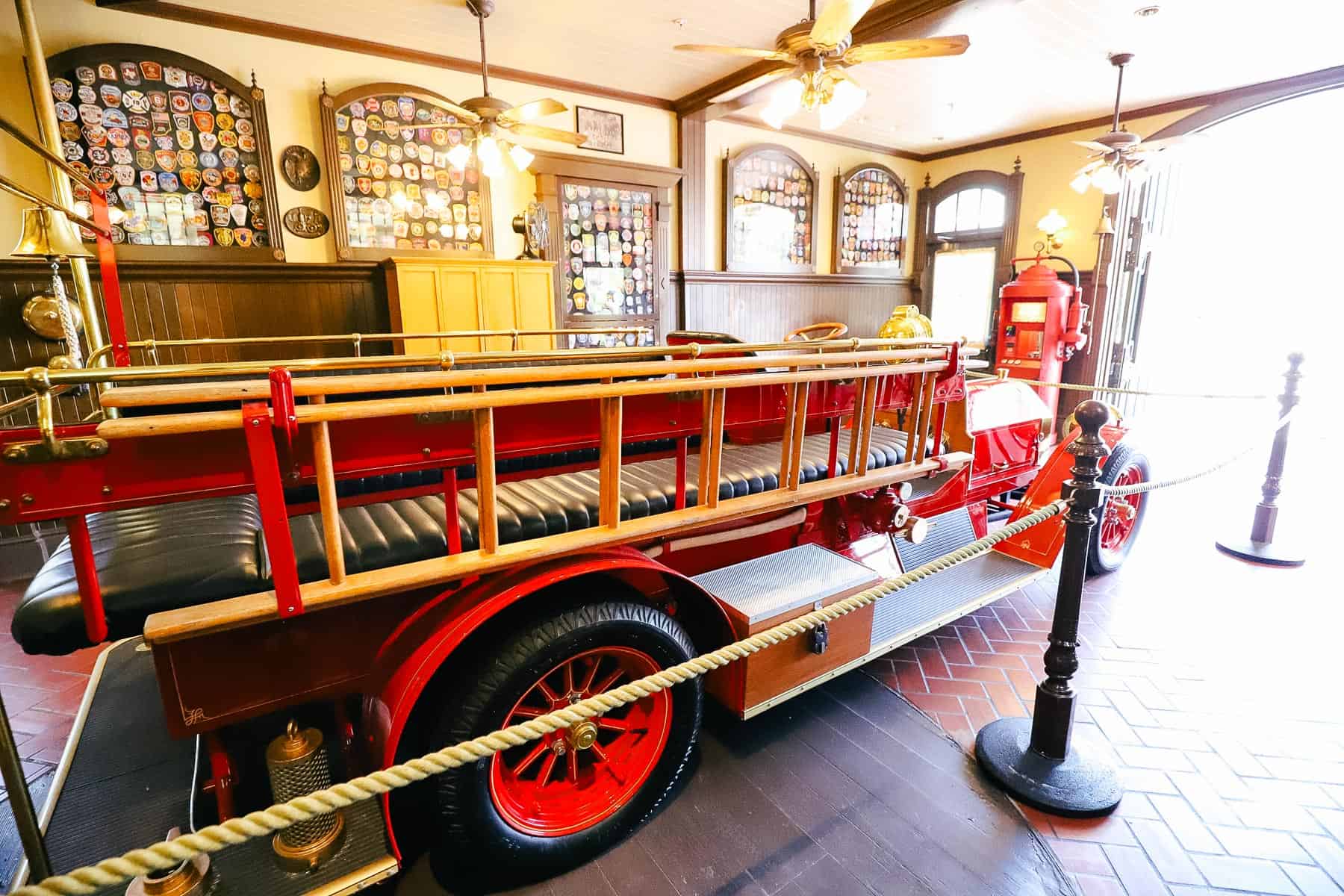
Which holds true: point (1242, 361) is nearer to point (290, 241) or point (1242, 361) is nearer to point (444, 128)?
point (444, 128)

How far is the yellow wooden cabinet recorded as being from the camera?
4.85 m

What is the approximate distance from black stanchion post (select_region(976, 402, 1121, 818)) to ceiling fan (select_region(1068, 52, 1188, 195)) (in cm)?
509

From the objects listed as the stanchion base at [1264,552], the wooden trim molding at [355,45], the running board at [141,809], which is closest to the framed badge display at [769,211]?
the wooden trim molding at [355,45]

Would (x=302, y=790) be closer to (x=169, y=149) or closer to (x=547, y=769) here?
(x=547, y=769)

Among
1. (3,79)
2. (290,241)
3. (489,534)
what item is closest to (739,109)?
(290,241)

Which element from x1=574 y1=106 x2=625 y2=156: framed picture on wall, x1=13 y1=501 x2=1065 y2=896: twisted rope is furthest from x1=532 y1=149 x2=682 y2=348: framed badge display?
x1=13 y1=501 x2=1065 y2=896: twisted rope

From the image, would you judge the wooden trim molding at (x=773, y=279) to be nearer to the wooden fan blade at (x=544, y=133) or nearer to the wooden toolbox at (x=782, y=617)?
the wooden fan blade at (x=544, y=133)

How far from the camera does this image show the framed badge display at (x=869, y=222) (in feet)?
27.5

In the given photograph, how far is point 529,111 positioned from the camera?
422 centimetres

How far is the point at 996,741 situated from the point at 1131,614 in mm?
1535

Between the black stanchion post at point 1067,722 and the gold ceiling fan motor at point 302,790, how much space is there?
192cm

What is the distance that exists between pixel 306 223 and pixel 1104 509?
5.89 meters

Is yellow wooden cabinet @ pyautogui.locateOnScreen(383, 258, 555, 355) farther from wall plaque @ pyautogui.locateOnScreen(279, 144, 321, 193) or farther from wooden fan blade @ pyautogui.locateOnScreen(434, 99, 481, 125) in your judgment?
wooden fan blade @ pyautogui.locateOnScreen(434, 99, 481, 125)

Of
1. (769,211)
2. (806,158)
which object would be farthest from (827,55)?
(806,158)
